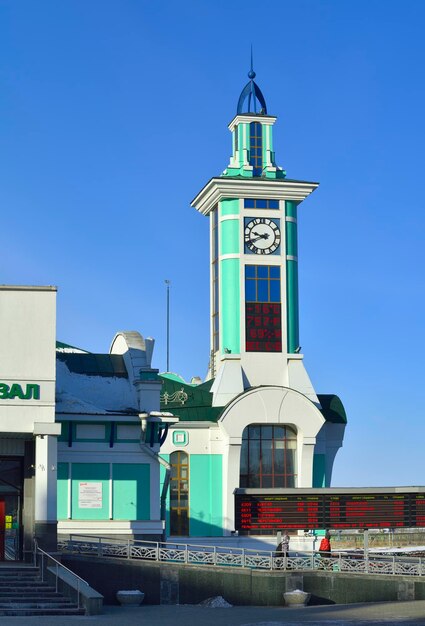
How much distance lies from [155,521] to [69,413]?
4291mm

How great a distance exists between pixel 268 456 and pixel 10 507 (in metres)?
17.7

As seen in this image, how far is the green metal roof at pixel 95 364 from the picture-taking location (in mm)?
40406

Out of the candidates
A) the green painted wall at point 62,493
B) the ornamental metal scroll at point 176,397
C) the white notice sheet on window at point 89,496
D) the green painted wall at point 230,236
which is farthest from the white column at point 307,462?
the green painted wall at point 62,493

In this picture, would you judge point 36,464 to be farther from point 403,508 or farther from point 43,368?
point 403,508

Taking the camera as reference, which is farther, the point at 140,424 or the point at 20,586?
the point at 140,424

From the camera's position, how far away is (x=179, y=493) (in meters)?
49.3

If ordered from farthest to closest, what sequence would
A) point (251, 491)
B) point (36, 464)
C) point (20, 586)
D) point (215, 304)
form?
point (215, 304)
point (251, 491)
point (36, 464)
point (20, 586)

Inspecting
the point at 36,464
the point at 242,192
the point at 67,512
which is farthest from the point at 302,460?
the point at 36,464

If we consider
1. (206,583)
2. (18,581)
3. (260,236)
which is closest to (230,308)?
(260,236)

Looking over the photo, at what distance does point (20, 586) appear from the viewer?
30.5 meters

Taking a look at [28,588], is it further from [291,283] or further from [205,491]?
[291,283]

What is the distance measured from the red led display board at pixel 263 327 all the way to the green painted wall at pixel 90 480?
14.6m

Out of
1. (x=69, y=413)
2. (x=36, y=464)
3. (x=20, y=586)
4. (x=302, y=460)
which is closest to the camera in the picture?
(x=20, y=586)

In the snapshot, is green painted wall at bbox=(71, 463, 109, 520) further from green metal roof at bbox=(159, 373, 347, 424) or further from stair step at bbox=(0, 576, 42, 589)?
green metal roof at bbox=(159, 373, 347, 424)
